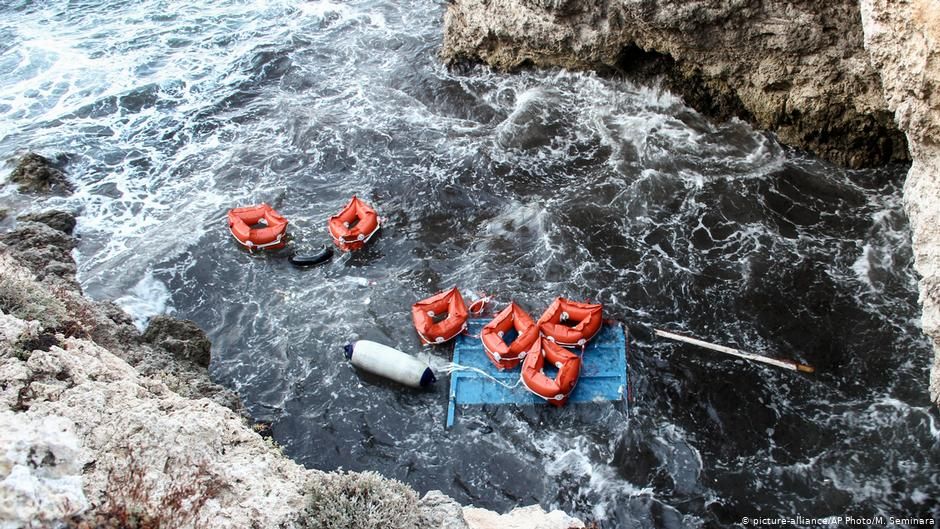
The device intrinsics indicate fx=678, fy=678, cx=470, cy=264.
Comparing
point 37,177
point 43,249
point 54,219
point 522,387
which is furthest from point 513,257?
point 37,177

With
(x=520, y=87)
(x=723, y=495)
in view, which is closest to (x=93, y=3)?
(x=520, y=87)

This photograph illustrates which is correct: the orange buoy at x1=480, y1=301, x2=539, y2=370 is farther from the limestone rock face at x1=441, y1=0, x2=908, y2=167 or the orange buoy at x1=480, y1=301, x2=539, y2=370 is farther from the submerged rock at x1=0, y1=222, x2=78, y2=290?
the submerged rock at x1=0, y1=222, x2=78, y2=290

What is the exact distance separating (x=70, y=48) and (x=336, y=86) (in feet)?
35.5

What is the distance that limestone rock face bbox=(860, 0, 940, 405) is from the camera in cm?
911

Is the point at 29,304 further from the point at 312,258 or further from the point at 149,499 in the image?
the point at 312,258

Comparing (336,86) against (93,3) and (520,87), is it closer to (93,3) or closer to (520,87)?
(520,87)

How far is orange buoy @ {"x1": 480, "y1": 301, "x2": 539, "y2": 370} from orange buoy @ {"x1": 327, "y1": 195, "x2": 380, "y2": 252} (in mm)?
3896

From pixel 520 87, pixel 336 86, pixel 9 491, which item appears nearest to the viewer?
pixel 9 491

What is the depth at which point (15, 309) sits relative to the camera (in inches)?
328

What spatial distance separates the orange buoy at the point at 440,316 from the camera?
12922 mm

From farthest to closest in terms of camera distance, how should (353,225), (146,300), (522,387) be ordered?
(353,225) → (146,300) → (522,387)

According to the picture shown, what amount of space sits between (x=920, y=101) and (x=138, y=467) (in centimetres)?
1060

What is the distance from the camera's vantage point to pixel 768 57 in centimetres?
1544

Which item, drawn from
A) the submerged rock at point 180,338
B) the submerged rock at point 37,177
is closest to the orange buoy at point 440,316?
the submerged rock at point 180,338
